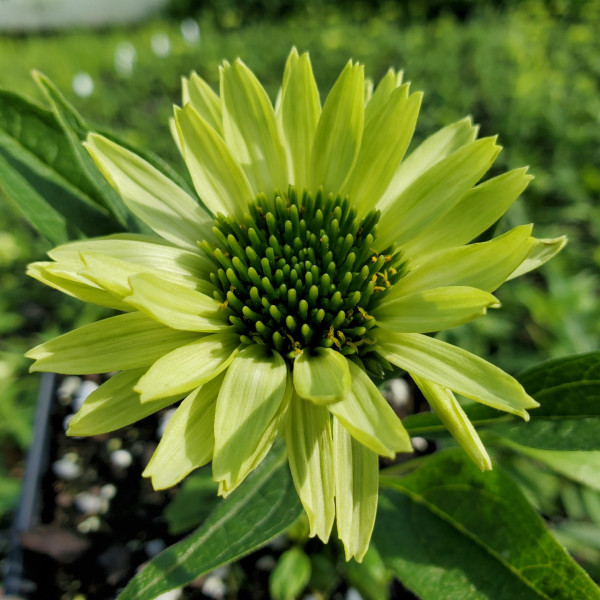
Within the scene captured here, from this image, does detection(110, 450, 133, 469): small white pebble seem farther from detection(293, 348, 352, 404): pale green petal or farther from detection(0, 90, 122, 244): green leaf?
detection(293, 348, 352, 404): pale green petal

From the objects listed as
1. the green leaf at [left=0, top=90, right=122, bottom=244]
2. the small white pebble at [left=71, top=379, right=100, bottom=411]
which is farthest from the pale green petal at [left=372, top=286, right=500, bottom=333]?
the small white pebble at [left=71, top=379, right=100, bottom=411]

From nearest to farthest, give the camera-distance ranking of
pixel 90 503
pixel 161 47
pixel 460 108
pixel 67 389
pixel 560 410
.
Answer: pixel 560 410 < pixel 90 503 < pixel 67 389 < pixel 460 108 < pixel 161 47

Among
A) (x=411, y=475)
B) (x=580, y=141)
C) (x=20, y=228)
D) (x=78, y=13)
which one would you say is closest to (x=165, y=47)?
(x=20, y=228)

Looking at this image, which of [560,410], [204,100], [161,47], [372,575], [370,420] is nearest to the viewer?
[370,420]

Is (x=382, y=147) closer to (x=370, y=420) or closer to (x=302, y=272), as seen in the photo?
(x=302, y=272)

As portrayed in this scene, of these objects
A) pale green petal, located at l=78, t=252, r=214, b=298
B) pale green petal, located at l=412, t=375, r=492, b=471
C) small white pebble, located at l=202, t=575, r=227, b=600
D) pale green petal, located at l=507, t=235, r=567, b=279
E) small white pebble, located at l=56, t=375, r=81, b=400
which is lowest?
small white pebble, located at l=202, t=575, r=227, b=600

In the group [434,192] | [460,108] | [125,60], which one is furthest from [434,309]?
[125,60]

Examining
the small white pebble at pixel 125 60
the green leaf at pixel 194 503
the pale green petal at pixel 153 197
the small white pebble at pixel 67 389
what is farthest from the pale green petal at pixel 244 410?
the small white pebble at pixel 125 60

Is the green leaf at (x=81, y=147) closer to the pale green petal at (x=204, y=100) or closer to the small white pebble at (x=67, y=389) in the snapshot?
the pale green petal at (x=204, y=100)
